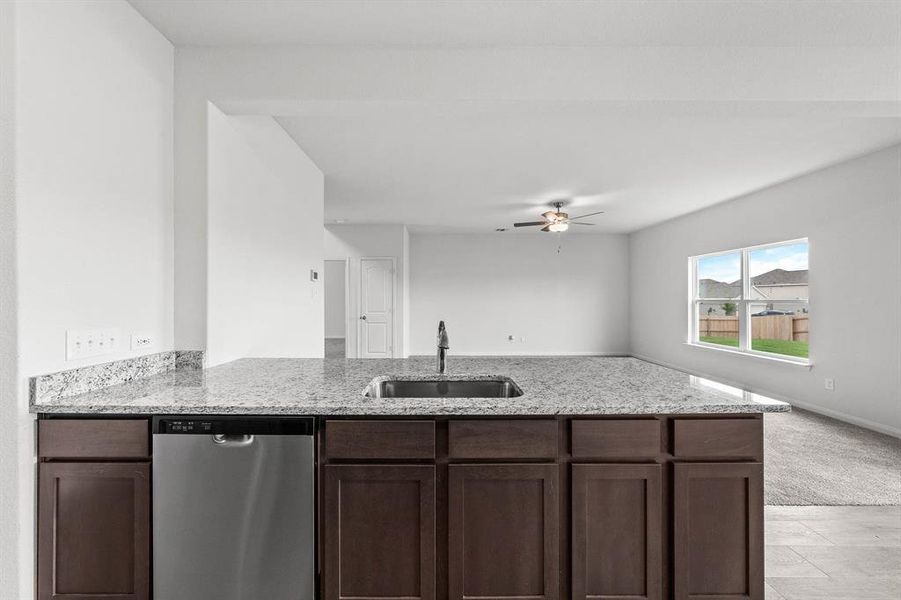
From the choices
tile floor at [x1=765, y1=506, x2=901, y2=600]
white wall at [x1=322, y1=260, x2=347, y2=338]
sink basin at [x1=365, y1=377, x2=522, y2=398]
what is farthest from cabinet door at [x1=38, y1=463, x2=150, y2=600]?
white wall at [x1=322, y1=260, x2=347, y2=338]

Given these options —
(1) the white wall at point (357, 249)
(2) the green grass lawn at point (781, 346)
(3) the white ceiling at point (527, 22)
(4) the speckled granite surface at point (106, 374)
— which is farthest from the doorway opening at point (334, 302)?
(3) the white ceiling at point (527, 22)

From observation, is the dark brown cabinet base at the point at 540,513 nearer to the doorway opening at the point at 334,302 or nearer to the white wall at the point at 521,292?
the white wall at the point at 521,292

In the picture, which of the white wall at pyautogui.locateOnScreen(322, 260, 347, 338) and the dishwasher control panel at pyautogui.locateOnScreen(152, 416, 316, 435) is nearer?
the dishwasher control panel at pyautogui.locateOnScreen(152, 416, 316, 435)

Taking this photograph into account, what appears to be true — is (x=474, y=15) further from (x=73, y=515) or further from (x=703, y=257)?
(x=703, y=257)

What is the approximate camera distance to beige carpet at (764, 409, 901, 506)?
302 cm

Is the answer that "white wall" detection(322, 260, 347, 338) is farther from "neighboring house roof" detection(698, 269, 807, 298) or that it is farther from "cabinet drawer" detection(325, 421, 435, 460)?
"cabinet drawer" detection(325, 421, 435, 460)

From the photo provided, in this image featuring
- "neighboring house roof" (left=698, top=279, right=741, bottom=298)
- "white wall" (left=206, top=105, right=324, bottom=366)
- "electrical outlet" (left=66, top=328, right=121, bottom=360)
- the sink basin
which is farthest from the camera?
"neighboring house roof" (left=698, top=279, right=741, bottom=298)

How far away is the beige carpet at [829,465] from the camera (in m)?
3.02

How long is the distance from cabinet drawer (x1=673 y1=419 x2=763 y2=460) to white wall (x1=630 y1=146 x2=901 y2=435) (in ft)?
12.1

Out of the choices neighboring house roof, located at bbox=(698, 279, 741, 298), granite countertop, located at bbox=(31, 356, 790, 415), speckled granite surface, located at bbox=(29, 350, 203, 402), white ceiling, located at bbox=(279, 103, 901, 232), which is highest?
white ceiling, located at bbox=(279, 103, 901, 232)

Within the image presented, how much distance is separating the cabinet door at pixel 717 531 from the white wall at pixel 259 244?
2320mm

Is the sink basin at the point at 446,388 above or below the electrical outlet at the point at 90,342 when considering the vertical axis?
below

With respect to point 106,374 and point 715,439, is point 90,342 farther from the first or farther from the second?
point 715,439

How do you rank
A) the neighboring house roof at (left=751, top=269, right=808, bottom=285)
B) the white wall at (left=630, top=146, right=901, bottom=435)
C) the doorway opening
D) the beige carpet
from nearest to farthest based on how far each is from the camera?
1. the beige carpet
2. the white wall at (left=630, top=146, right=901, bottom=435)
3. the neighboring house roof at (left=751, top=269, right=808, bottom=285)
4. the doorway opening
